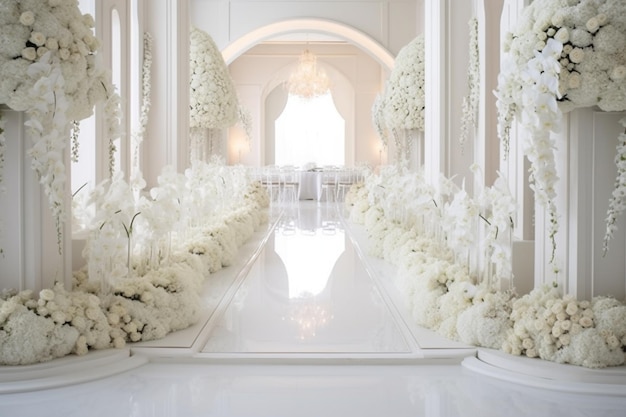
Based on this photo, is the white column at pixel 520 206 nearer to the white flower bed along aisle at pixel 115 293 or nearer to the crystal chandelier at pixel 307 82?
the white flower bed along aisle at pixel 115 293

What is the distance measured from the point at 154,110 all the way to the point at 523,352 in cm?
566

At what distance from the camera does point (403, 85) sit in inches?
380

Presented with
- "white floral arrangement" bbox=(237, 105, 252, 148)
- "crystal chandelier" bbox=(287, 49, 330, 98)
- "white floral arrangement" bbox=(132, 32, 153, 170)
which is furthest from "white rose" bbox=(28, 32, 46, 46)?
"crystal chandelier" bbox=(287, 49, 330, 98)

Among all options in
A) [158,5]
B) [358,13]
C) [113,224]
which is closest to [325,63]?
[358,13]

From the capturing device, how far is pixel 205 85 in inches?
420

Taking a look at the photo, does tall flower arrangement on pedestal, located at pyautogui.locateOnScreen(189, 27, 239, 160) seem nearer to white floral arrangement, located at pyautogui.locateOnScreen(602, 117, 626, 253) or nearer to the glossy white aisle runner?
the glossy white aisle runner

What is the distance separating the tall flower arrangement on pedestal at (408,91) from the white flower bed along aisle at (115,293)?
417 cm

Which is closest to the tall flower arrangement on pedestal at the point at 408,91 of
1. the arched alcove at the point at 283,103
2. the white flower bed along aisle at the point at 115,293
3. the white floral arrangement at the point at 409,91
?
the white floral arrangement at the point at 409,91

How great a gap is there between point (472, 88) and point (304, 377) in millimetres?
4147

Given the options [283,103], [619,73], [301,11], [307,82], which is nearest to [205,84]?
[301,11]

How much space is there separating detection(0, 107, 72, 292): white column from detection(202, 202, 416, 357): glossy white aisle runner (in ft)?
3.47

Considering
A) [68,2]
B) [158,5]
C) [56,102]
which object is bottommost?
[56,102]

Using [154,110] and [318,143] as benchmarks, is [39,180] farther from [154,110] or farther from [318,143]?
[318,143]

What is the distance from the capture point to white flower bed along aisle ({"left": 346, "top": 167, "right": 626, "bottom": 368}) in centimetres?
357
